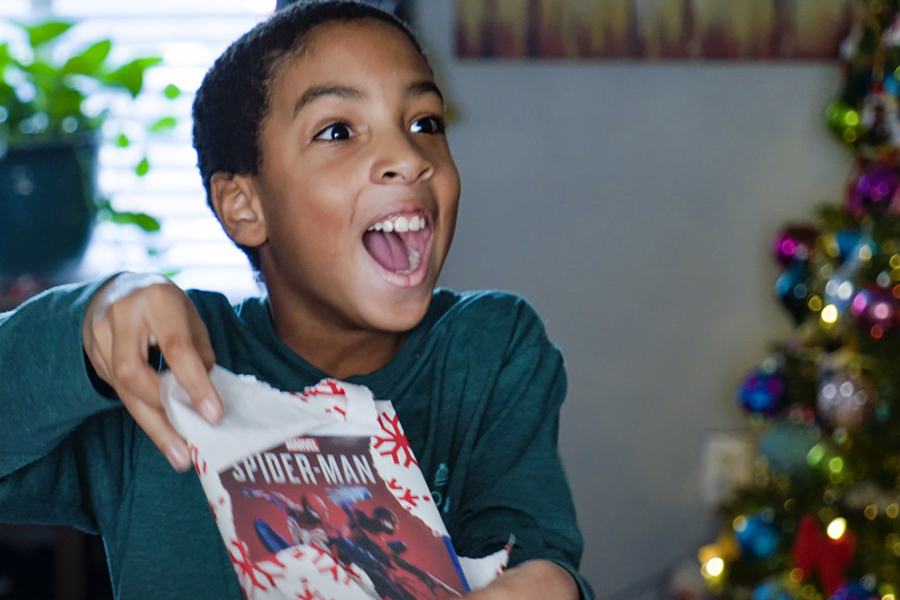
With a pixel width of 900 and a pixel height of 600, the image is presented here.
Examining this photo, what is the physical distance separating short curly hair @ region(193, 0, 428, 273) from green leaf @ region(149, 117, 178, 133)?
40.0 inches

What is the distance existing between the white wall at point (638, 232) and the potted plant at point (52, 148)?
640 mm

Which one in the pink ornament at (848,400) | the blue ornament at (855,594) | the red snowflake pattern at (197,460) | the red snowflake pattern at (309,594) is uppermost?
the red snowflake pattern at (197,460)

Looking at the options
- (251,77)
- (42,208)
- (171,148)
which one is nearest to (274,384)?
(251,77)

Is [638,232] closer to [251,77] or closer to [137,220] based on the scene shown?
[137,220]

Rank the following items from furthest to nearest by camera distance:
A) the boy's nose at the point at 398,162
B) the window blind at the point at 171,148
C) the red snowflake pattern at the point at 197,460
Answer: the window blind at the point at 171,148
the boy's nose at the point at 398,162
the red snowflake pattern at the point at 197,460

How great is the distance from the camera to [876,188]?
1523 mm

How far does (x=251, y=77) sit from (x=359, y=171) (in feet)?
0.52

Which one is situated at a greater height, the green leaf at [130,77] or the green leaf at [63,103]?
the green leaf at [130,77]

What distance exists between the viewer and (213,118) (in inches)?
33.5

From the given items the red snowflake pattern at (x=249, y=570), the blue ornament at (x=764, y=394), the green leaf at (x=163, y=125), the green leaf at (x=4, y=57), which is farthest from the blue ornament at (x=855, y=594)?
the green leaf at (x=4, y=57)

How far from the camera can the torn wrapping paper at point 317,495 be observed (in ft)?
1.69

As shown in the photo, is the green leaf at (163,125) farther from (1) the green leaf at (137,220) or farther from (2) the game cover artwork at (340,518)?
(2) the game cover artwork at (340,518)

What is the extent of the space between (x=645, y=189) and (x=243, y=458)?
1532mm

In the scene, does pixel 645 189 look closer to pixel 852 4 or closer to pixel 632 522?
pixel 852 4
